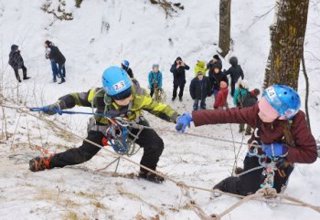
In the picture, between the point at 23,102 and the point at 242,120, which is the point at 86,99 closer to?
the point at 242,120

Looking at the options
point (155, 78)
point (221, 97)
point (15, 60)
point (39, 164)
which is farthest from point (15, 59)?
point (39, 164)

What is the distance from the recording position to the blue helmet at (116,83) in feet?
14.8

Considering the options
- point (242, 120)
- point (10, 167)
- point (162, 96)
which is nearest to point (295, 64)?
point (242, 120)

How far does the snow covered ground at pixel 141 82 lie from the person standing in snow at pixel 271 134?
0.29m

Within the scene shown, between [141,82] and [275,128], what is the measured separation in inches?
412

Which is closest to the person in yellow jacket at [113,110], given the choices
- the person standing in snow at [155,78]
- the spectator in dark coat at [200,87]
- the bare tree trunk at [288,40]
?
the bare tree trunk at [288,40]

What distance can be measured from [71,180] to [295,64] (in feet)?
10.5

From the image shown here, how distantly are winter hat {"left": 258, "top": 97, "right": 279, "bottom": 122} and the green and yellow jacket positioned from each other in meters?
1.03

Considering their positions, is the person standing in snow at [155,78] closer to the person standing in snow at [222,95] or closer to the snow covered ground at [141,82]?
the snow covered ground at [141,82]

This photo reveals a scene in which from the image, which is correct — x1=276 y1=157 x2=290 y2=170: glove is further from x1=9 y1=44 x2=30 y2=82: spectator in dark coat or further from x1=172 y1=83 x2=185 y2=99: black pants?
x1=9 y1=44 x2=30 y2=82: spectator in dark coat

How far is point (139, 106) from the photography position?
4820 millimetres

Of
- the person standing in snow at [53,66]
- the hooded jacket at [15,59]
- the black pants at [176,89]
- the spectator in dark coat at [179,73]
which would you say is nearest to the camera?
the spectator in dark coat at [179,73]

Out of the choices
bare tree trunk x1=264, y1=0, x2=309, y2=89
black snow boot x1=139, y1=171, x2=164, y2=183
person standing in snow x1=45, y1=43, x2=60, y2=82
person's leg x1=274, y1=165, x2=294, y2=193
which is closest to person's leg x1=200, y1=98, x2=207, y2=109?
person standing in snow x1=45, y1=43, x2=60, y2=82

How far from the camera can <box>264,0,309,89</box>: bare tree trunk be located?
5137 mm
